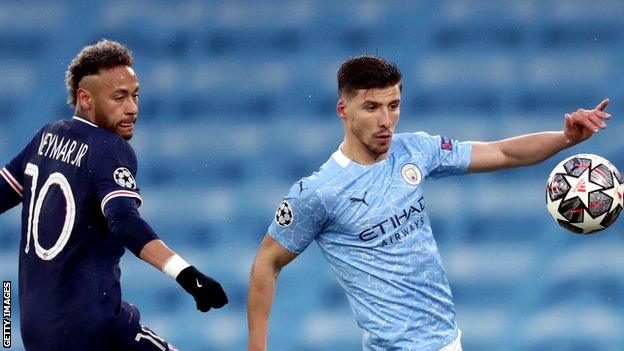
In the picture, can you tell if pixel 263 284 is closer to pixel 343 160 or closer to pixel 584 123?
pixel 343 160

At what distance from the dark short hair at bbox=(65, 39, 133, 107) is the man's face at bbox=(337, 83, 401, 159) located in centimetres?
93

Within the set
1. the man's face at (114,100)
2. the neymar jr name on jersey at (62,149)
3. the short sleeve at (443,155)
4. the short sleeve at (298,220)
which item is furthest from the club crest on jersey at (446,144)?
the neymar jr name on jersey at (62,149)

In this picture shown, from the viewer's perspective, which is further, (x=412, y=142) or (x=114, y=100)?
(x=412, y=142)

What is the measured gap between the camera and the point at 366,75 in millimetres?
5449

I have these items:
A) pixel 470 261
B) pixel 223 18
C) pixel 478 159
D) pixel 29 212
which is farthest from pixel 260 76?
pixel 29 212

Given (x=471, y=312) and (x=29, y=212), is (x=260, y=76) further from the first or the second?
(x=29, y=212)

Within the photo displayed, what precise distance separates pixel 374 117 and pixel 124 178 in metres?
1.12

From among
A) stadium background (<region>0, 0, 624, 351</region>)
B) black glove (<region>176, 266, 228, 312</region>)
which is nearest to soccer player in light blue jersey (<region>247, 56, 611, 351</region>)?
black glove (<region>176, 266, 228, 312</region>)

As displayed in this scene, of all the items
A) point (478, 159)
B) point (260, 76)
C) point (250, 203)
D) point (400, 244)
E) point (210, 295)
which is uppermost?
point (260, 76)

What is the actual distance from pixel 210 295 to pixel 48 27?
4.76 metres

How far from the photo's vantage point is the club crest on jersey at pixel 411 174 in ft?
17.9

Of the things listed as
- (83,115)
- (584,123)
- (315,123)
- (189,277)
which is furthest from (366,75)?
(315,123)

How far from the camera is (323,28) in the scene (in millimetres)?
8711

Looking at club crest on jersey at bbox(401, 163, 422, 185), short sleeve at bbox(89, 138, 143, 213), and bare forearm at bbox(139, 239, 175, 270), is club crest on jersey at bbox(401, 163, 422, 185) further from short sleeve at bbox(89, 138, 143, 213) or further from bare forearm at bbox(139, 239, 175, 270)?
bare forearm at bbox(139, 239, 175, 270)
